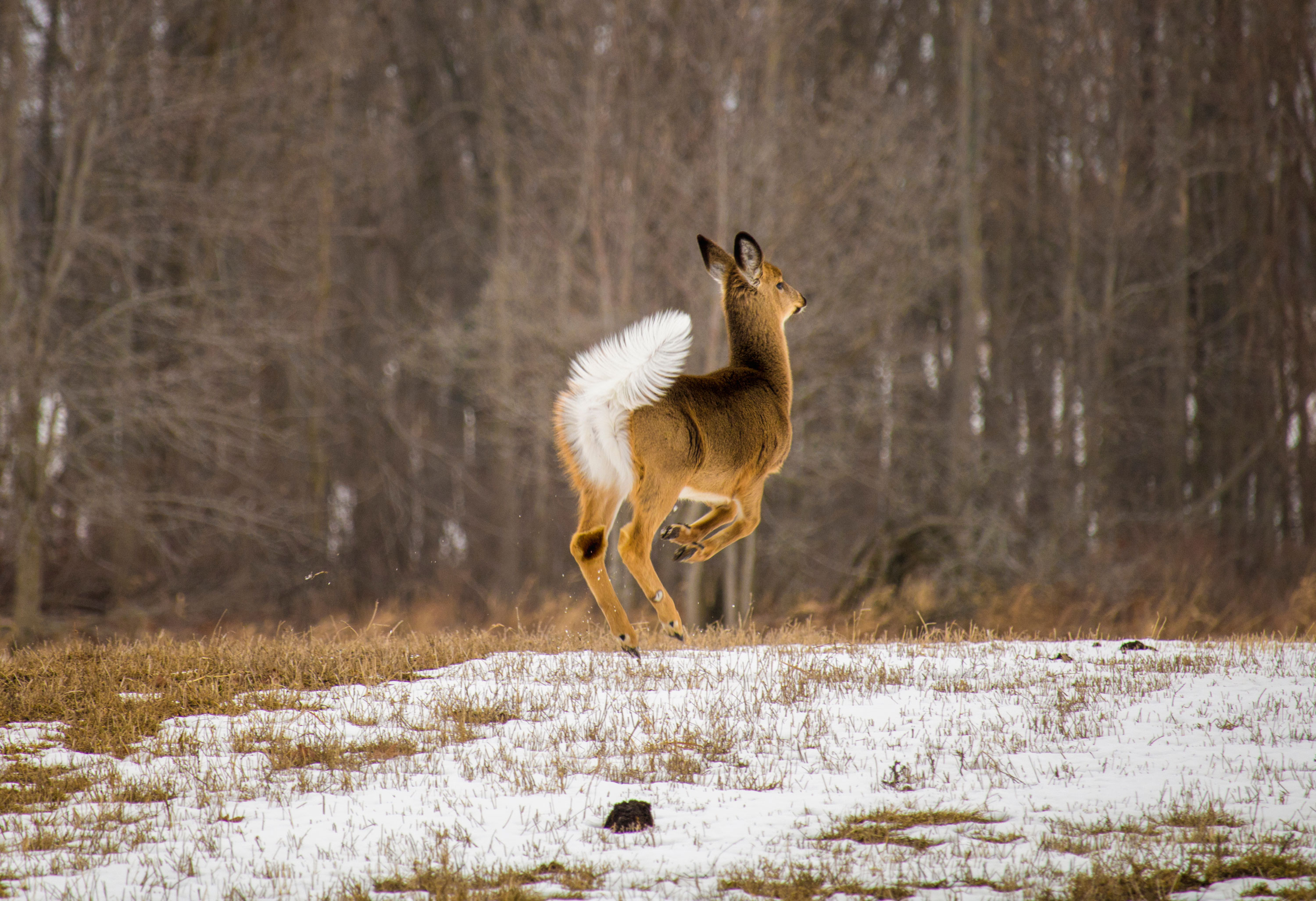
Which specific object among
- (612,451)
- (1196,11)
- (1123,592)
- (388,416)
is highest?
(1196,11)

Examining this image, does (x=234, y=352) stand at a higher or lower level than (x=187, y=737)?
higher

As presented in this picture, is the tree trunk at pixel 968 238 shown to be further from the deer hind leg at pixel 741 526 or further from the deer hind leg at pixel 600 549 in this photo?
the deer hind leg at pixel 600 549

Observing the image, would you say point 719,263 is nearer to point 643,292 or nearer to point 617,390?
point 617,390

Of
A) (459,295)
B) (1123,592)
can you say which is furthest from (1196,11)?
(459,295)

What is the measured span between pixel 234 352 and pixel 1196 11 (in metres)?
19.6

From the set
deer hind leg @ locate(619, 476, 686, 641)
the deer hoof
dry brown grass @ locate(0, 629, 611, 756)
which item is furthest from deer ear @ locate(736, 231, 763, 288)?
→ dry brown grass @ locate(0, 629, 611, 756)

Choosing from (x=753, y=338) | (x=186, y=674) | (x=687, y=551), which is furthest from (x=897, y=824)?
(x=186, y=674)

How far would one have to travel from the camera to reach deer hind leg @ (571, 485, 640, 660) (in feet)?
23.4

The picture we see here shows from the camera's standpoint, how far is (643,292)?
18344mm

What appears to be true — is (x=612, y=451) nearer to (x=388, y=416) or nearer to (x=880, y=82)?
(x=880, y=82)

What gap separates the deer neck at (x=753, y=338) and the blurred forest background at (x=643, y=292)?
858cm

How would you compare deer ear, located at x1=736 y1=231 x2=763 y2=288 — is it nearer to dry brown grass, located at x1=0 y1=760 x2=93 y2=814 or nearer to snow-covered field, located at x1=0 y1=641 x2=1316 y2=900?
snow-covered field, located at x1=0 y1=641 x2=1316 y2=900

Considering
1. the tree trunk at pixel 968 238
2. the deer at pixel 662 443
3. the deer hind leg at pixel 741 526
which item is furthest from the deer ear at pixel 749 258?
the tree trunk at pixel 968 238

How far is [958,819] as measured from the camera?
4.41 metres
